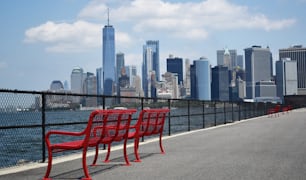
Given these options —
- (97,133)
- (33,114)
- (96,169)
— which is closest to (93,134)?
(97,133)

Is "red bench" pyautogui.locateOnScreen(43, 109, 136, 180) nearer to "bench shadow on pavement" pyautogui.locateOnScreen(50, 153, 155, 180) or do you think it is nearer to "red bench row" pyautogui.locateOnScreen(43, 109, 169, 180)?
"red bench row" pyautogui.locateOnScreen(43, 109, 169, 180)

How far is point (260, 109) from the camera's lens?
53031 mm

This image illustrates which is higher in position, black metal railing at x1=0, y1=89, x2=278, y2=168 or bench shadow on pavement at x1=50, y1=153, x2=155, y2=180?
black metal railing at x1=0, y1=89, x2=278, y2=168

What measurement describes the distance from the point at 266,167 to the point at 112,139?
2821mm

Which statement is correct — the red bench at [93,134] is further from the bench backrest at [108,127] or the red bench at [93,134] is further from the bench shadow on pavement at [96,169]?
the bench shadow on pavement at [96,169]

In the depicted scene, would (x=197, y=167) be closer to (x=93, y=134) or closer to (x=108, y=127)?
(x=108, y=127)

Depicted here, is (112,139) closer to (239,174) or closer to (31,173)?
(31,173)

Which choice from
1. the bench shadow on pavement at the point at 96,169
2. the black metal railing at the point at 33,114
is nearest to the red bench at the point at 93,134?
the bench shadow on pavement at the point at 96,169

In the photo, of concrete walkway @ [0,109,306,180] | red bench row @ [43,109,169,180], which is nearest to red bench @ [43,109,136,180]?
red bench row @ [43,109,169,180]

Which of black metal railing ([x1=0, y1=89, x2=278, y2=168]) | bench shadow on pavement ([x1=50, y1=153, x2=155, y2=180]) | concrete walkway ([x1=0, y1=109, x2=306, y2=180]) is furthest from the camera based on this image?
black metal railing ([x1=0, y1=89, x2=278, y2=168])

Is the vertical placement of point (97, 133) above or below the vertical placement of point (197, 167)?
above

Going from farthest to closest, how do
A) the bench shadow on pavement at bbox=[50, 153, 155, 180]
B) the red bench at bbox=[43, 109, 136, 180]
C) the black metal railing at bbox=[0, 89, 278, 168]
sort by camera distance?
the black metal railing at bbox=[0, 89, 278, 168] < the bench shadow on pavement at bbox=[50, 153, 155, 180] < the red bench at bbox=[43, 109, 136, 180]

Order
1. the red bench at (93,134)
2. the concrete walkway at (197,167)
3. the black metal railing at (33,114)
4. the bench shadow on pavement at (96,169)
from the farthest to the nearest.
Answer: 1. the black metal railing at (33,114)
2. the bench shadow on pavement at (96,169)
3. the concrete walkway at (197,167)
4. the red bench at (93,134)

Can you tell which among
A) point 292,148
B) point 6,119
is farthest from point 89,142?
point 292,148
